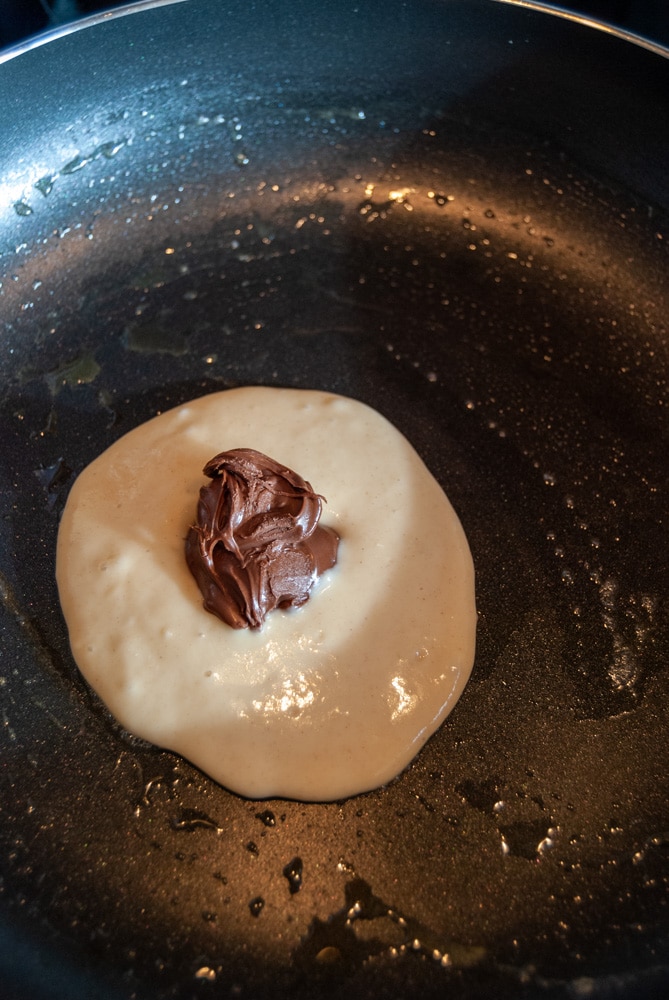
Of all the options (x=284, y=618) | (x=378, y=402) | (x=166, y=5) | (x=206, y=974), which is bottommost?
(x=206, y=974)

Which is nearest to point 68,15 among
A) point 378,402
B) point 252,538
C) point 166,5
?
point 166,5

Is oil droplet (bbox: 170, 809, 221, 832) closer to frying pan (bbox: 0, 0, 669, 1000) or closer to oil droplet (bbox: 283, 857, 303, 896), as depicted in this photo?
frying pan (bbox: 0, 0, 669, 1000)

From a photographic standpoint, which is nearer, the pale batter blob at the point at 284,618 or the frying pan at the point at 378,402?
the frying pan at the point at 378,402

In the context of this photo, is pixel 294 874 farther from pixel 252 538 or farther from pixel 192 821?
pixel 252 538

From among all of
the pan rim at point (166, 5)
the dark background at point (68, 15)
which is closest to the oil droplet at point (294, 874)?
the pan rim at point (166, 5)

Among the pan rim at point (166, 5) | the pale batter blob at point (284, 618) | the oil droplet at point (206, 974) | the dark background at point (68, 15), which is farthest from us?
the dark background at point (68, 15)

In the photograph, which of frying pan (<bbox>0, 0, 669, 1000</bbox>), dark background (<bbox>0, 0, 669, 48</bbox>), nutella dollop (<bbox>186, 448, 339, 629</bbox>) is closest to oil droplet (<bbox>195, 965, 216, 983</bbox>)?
frying pan (<bbox>0, 0, 669, 1000</bbox>)

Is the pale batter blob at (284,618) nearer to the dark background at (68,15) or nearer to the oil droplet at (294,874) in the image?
the oil droplet at (294,874)
